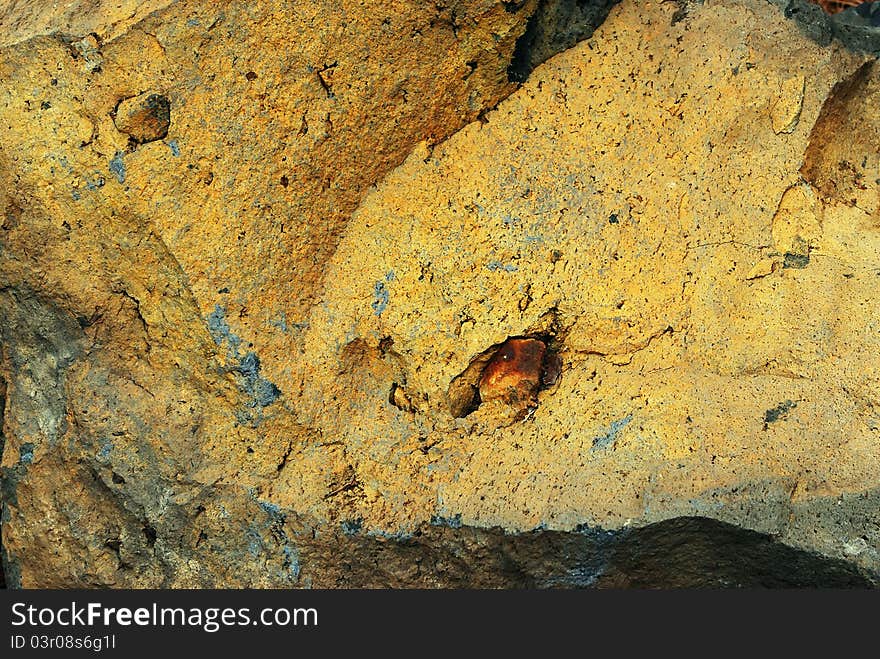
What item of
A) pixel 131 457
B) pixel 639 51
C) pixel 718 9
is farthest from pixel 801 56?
pixel 131 457

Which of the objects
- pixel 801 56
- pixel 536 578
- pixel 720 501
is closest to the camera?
pixel 720 501

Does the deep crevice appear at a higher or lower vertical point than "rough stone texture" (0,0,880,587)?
higher

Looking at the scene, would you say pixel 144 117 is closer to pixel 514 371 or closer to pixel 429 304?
pixel 429 304

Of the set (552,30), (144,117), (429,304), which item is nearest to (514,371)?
(429,304)

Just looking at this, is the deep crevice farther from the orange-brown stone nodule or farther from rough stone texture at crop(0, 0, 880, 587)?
the orange-brown stone nodule

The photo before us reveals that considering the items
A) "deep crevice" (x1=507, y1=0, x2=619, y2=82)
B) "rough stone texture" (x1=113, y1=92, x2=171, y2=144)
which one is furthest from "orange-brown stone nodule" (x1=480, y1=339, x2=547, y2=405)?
"rough stone texture" (x1=113, y1=92, x2=171, y2=144)

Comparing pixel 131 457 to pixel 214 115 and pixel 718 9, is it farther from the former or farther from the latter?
pixel 718 9

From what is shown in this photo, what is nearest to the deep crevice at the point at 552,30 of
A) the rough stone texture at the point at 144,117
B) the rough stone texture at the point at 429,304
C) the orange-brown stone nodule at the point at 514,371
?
the rough stone texture at the point at 429,304
